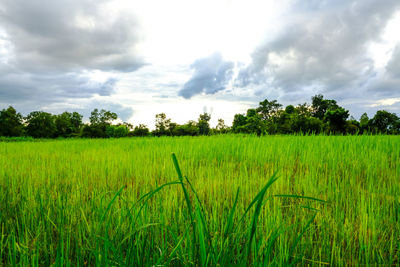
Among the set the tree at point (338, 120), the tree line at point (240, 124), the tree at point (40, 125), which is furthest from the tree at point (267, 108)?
the tree at point (40, 125)

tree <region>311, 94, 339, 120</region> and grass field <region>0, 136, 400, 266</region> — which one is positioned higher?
tree <region>311, 94, 339, 120</region>

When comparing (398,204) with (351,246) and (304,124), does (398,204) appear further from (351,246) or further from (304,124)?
(304,124)

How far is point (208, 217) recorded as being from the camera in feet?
4.38

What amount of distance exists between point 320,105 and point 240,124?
1562cm

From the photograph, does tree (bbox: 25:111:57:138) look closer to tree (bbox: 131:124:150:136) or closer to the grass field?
tree (bbox: 131:124:150:136)

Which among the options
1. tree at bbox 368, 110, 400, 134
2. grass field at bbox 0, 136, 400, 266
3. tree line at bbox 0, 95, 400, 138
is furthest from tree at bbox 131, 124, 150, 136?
tree at bbox 368, 110, 400, 134

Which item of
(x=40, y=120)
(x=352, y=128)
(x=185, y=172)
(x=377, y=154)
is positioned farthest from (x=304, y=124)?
(x=40, y=120)

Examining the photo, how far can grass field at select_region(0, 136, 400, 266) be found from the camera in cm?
74

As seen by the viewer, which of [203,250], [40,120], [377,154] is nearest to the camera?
[203,250]

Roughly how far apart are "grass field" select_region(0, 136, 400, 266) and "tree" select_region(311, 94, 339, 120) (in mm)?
35641

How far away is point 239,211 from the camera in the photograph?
4.49 ft

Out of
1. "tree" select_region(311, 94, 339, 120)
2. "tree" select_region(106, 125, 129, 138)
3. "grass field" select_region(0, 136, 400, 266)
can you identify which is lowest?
"grass field" select_region(0, 136, 400, 266)

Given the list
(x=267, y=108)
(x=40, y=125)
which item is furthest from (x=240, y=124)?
(x=40, y=125)

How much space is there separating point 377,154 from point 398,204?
2333 mm
